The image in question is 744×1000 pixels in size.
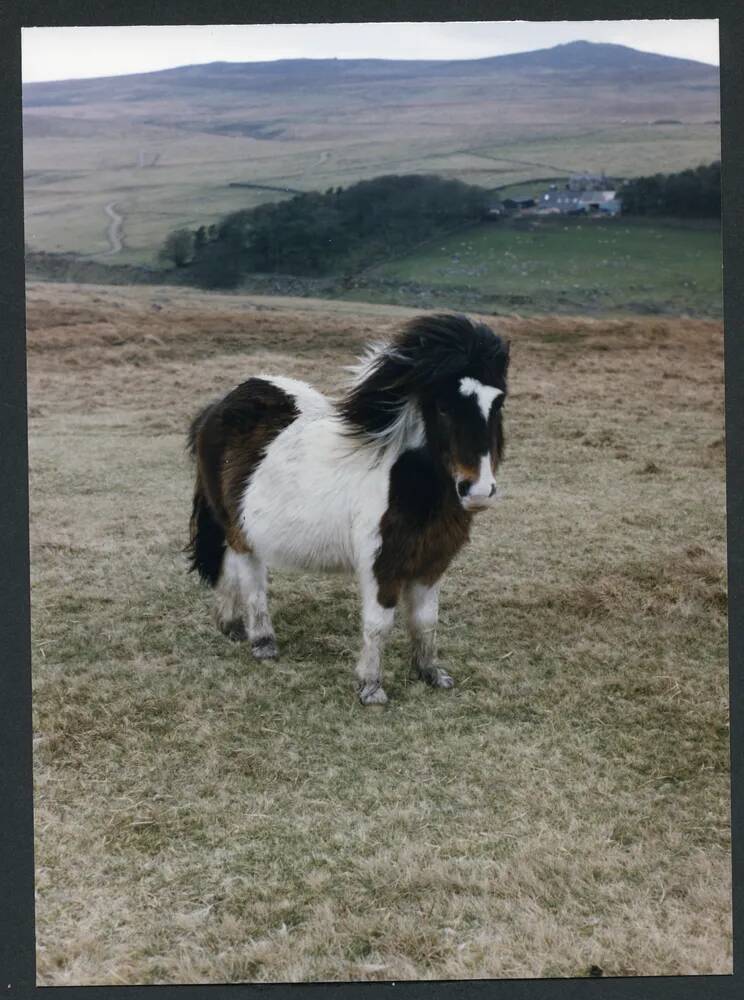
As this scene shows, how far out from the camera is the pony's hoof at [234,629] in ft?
10.9

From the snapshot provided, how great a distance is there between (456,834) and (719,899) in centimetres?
77

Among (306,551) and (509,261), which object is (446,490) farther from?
(509,261)

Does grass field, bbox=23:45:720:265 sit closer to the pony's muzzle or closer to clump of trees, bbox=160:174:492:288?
clump of trees, bbox=160:174:492:288

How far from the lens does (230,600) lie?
339 centimetres

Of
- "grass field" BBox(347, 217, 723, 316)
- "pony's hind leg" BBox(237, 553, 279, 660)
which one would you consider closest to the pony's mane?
"grass field" BBox(347, 217, 723, 316)

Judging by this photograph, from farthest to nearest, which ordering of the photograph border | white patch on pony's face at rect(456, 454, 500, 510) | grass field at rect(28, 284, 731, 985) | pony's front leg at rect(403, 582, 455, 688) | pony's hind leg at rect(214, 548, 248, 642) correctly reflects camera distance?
pony's hind leg at rect(214, 548, 248, 642) < pony's front leg at rect(403, 582, 455, 688) < the photograph border < white patch on pony's face at rect(456, 454, 500, 510) < grass field at rect(28, 284, 731, 985)

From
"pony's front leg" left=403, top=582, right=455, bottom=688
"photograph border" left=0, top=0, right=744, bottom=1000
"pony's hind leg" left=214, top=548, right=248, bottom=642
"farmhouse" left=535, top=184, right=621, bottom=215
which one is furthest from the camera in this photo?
"pony's hind leg" left=214, top=548, right=248, bottom=642

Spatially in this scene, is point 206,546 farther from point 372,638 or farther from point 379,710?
point 379,710

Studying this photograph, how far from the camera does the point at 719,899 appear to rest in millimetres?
2613

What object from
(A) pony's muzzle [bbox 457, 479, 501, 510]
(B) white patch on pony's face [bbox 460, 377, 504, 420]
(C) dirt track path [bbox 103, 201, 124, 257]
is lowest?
(A) pony's muzzle [bbox 457, 479, 501, 510]

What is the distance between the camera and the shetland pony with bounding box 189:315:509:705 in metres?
2.79

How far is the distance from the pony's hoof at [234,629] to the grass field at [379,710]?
0.04 metres

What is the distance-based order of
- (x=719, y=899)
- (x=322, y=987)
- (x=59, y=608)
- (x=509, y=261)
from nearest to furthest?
(x=322, y=987)
(x=719, y=899)
(x=59, y=608)
(x=509, y=261)

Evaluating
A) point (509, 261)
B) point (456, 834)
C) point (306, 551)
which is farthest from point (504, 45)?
point (456, 834)
